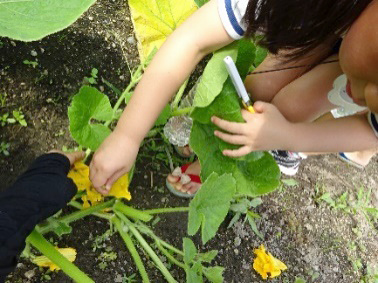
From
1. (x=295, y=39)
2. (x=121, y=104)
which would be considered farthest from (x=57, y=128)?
(x=295, y=39)

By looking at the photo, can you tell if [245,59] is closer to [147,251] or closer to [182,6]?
[182,6]

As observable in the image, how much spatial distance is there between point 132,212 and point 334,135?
0.54 metres

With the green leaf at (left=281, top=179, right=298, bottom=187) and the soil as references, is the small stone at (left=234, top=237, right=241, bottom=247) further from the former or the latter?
the green leaf at (left=281, top=179, right=298, bottom=187)

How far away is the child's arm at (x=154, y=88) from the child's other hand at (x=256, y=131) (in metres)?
0.15

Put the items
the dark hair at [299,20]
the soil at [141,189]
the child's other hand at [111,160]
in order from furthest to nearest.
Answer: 1. the soil at [141,189]
2. the child's other hand at [111,160]
3. the dark hair at [299,20]

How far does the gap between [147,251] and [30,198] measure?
43 centimetres

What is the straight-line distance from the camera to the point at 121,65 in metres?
1.55

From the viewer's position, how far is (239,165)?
1.28m

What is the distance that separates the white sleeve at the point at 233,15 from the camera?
3.61 ft

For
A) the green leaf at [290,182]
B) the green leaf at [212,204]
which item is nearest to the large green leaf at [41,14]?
the green leaf at [212,204]

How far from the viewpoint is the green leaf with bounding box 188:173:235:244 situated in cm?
105

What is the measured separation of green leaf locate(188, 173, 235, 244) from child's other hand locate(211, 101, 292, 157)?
0.49 feet

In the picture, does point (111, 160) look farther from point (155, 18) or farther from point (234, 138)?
point (155, 18)

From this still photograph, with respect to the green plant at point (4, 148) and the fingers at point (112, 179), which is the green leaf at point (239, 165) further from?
the green plant at point (4, 148)
